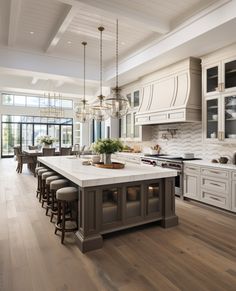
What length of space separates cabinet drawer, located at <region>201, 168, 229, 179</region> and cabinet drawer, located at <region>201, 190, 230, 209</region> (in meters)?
0.36

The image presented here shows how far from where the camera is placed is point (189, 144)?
17.9ft

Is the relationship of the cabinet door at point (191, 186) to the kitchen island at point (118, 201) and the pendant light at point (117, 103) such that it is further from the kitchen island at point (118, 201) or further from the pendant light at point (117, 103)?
the pendant light at point (117, 103)

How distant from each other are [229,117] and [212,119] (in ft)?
1.37

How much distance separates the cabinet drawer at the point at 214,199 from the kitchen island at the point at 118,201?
3.61 ft

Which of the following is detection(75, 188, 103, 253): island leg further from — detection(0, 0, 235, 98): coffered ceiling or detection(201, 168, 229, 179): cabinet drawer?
detection(0, 0, 235, 98): coffered ceiling

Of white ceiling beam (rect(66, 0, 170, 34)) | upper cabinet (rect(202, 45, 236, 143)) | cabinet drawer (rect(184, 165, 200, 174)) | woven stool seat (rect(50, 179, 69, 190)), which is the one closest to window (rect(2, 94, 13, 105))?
white ceiling beam (rect(66, 0, 170, 34))

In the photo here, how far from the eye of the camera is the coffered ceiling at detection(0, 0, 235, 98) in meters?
3.77

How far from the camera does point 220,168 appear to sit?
396 cm

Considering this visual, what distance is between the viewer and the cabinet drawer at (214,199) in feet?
12.9

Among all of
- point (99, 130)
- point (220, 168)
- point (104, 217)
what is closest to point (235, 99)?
point (220, 168)

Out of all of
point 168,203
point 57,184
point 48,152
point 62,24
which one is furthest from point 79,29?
point 48,152

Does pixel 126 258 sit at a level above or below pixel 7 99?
below

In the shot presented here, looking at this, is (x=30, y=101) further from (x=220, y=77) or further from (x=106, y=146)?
(x=220, y=77)

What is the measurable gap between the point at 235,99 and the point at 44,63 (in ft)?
16.3
